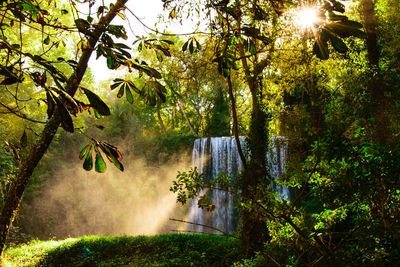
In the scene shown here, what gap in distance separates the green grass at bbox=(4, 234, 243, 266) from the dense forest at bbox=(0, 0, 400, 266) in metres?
0.06

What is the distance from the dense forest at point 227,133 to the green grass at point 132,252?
6 cm

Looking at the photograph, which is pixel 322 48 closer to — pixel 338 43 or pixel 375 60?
pixel 338 43

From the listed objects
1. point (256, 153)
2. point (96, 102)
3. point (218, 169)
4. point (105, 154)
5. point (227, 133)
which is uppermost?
point (227, 133)

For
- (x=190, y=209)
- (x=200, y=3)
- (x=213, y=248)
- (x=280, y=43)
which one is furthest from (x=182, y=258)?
(x=190, y=209)

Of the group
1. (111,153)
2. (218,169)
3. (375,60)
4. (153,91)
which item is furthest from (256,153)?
(218,169)

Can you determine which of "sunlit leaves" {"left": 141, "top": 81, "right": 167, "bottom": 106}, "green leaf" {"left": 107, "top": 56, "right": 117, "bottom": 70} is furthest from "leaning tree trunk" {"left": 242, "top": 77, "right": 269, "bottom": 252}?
"green leaf" {"left": 107, "top": 56, "right": 117, "bottom": 70}

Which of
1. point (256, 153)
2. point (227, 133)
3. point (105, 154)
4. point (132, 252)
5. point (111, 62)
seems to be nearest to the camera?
point (105, 154)

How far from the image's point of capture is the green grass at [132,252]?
6.88 meters

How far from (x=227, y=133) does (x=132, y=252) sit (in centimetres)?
1218

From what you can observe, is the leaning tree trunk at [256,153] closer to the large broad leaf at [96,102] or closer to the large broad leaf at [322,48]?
the large broad leaf at [322,48]

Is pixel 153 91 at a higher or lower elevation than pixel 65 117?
higher

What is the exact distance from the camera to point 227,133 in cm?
1888

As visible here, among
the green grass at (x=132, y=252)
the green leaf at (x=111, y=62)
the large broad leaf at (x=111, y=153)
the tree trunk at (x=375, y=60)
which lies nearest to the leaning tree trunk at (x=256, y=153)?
the green grass at (x=132, y=252)

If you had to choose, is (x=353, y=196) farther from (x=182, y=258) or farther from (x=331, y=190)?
(x=182, y=258)
